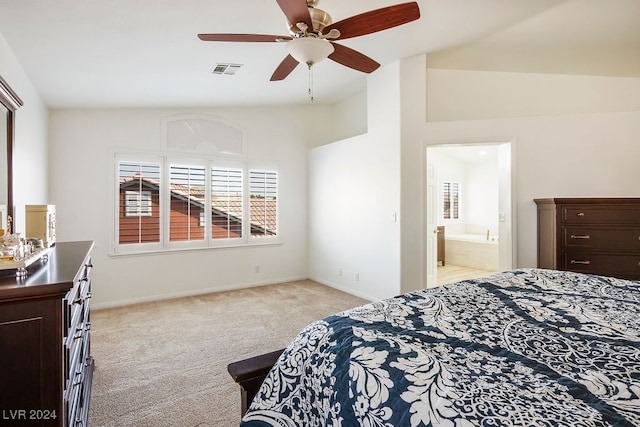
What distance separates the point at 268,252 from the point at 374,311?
448 centimetres

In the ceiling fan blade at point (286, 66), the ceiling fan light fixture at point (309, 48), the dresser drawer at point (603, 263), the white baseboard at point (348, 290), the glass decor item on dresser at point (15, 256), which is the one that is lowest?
the white baseboard at point (348, 290)

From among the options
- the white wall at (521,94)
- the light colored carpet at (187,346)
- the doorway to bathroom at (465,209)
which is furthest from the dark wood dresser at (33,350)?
the doorway to bathroom at (465,209)

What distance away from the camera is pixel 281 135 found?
231 inches

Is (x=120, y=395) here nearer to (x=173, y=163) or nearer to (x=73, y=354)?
(x=73, y=354)

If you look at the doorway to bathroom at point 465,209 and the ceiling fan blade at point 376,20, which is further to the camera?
the doorway to bathroom at point 465,209

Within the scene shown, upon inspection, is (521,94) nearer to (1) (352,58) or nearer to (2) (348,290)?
(1) (352,58)

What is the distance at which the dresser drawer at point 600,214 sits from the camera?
3.38m

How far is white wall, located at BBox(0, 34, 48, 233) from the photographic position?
2608 mm

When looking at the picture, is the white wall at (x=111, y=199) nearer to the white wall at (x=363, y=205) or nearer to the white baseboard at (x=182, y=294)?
the white baseboard at (x=182, y=294)

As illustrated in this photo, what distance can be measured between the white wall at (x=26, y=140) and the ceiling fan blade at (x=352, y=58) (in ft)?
7.87

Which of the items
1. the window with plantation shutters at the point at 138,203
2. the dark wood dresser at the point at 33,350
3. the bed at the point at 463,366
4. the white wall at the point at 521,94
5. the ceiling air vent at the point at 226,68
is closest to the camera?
the bed at the point at 463,366

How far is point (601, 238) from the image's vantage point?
3473 millimetres

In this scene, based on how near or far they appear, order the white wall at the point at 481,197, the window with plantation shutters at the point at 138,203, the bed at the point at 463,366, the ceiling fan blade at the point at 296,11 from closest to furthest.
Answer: the bed at the point at 463,366
the ceiling fan blade at the point at 296,11
the window with plantation shutters at the point at 138,203
the white wall at the point at 481,197

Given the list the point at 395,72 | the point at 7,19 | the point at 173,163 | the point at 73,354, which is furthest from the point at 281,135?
the point at 73,354
